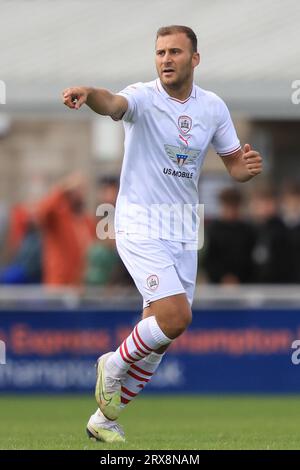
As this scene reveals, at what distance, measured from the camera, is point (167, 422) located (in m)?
12.3

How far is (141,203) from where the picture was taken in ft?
30.5

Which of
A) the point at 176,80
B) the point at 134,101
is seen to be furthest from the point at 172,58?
the point at 134,101

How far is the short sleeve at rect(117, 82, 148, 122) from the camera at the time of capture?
9062 mm

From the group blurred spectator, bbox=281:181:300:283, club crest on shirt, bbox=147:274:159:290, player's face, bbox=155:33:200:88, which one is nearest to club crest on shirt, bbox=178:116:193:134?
player's face, bbox=155:33:200:88

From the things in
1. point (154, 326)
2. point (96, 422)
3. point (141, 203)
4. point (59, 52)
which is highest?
point (59, 52)

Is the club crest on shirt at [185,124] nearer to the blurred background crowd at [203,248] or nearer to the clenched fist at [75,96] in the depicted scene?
the clenched fist at [75,96]

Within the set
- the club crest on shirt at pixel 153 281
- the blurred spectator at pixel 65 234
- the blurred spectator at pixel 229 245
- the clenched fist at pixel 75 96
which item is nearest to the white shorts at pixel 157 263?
the club crest on shirt at pixel 153 281

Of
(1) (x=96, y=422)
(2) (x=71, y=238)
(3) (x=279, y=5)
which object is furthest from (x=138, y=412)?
(3) (x=279, y=5)

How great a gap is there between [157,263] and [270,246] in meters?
7.54

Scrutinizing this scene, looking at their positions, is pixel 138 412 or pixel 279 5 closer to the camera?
pixel 138 412

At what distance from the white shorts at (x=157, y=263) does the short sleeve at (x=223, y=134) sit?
0.86 m

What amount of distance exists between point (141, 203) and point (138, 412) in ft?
16.7
